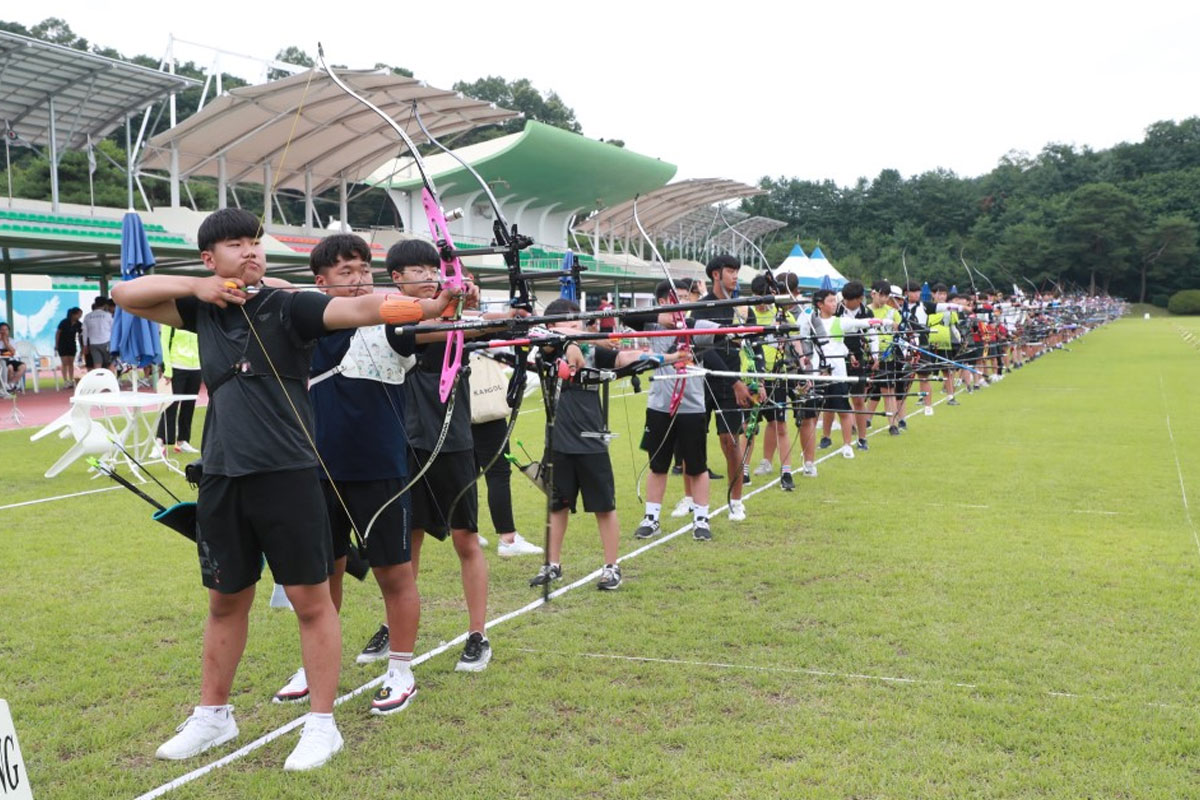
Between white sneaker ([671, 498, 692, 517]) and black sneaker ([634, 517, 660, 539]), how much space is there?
603 millimetres

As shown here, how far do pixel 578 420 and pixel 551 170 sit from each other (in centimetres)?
3667

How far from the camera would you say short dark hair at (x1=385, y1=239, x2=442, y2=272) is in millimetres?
3570

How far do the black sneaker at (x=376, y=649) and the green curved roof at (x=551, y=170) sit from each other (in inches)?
1196

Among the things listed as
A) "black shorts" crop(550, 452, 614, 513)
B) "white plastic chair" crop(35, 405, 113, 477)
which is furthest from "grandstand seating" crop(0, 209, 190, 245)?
"black shorts" crop(550, 452, 614, 513)

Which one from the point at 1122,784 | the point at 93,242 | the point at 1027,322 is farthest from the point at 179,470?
the point at 1027,322

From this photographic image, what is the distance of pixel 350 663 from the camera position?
407 cm

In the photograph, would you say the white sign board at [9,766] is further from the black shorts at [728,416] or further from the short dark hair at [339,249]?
the black shorts at [728,416]

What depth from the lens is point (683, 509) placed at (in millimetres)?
7078

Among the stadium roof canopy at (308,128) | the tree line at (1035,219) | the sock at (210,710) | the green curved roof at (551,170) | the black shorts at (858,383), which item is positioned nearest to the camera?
the sock at (210,710)

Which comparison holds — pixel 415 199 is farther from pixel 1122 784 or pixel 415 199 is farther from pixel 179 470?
pixel 1122 784

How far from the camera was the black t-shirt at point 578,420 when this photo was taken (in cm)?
519

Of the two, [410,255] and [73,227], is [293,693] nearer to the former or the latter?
[410,255]

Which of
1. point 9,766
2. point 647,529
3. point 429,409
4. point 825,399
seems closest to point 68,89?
point 825,399

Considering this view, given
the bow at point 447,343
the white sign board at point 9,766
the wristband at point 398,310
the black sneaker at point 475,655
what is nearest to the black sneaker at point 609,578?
the black sneaker at point 475,655
